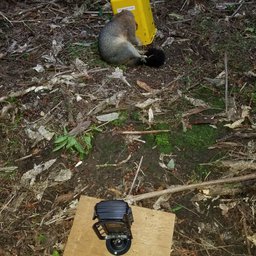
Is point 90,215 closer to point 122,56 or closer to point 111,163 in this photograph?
point 111,163

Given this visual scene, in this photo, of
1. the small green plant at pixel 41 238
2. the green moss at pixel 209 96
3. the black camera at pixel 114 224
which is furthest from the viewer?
the green moss at pixel 209 96

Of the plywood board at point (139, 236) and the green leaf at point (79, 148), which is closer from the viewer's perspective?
the plywood board at point (139, 236)

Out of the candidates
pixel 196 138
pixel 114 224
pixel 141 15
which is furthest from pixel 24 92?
pixel 114 224

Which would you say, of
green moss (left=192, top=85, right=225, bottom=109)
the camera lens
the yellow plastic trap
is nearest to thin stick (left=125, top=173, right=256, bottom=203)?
the camera lens

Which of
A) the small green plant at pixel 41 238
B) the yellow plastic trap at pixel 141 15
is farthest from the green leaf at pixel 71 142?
the yellow plastic trap at pixel 141 15

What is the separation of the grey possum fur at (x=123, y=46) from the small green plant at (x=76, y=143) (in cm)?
142

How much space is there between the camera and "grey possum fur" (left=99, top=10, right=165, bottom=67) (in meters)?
4.66

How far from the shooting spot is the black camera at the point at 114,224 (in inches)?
99.6

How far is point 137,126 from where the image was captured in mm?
3932

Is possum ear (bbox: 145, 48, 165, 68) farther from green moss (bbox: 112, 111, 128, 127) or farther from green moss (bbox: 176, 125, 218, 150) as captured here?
green moss (bbox: 176, 125, 218, 150)

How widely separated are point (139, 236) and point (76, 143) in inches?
50.2

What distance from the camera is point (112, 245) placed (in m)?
2.90

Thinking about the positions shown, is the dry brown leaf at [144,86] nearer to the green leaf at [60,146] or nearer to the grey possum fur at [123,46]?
the grey possum fur at [123,46]

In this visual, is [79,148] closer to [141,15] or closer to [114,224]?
[114,224]
